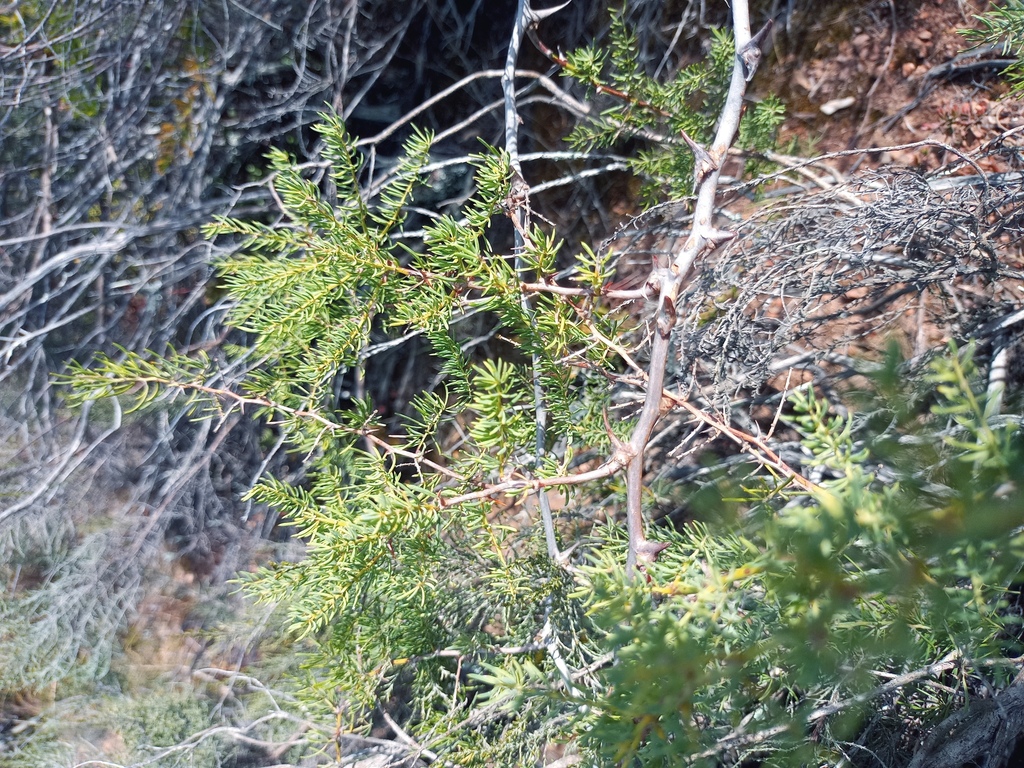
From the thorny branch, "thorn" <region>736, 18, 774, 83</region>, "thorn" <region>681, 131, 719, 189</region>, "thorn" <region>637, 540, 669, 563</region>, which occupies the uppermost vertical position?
"thorn" <region>736, 18, 774, 83</region>

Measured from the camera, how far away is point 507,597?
4.04 ft

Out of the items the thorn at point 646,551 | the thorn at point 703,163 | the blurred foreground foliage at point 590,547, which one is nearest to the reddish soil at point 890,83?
the blurred foreground foliage at point 590,547

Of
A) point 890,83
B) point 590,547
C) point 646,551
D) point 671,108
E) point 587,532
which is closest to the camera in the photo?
point 646,551

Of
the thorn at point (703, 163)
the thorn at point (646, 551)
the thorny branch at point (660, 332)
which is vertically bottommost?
the thorn at point (646, 551)

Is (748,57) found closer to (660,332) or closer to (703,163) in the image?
(703,163)

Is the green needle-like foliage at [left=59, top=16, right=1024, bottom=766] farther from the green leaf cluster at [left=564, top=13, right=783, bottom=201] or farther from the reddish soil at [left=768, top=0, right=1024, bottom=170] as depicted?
the reddish soil at [left=768, top=0, right=1024, bottom=170]

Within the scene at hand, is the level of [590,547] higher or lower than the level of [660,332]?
lower

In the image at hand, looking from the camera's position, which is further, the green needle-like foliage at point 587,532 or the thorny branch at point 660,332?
the thorny branch at point 660,332

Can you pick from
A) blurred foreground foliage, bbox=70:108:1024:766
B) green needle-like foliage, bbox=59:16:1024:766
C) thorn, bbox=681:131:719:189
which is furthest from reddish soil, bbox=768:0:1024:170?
thorn, bbox=681:131:719:189

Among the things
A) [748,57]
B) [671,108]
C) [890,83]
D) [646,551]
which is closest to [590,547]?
[646,551]

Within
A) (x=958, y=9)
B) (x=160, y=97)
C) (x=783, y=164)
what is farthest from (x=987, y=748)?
(x=160, y=97)

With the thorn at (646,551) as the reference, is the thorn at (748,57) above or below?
above

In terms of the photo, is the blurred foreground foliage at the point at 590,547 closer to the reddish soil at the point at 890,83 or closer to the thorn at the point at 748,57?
the thorn at the point at 748,57

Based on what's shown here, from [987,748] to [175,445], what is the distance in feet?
8.62
